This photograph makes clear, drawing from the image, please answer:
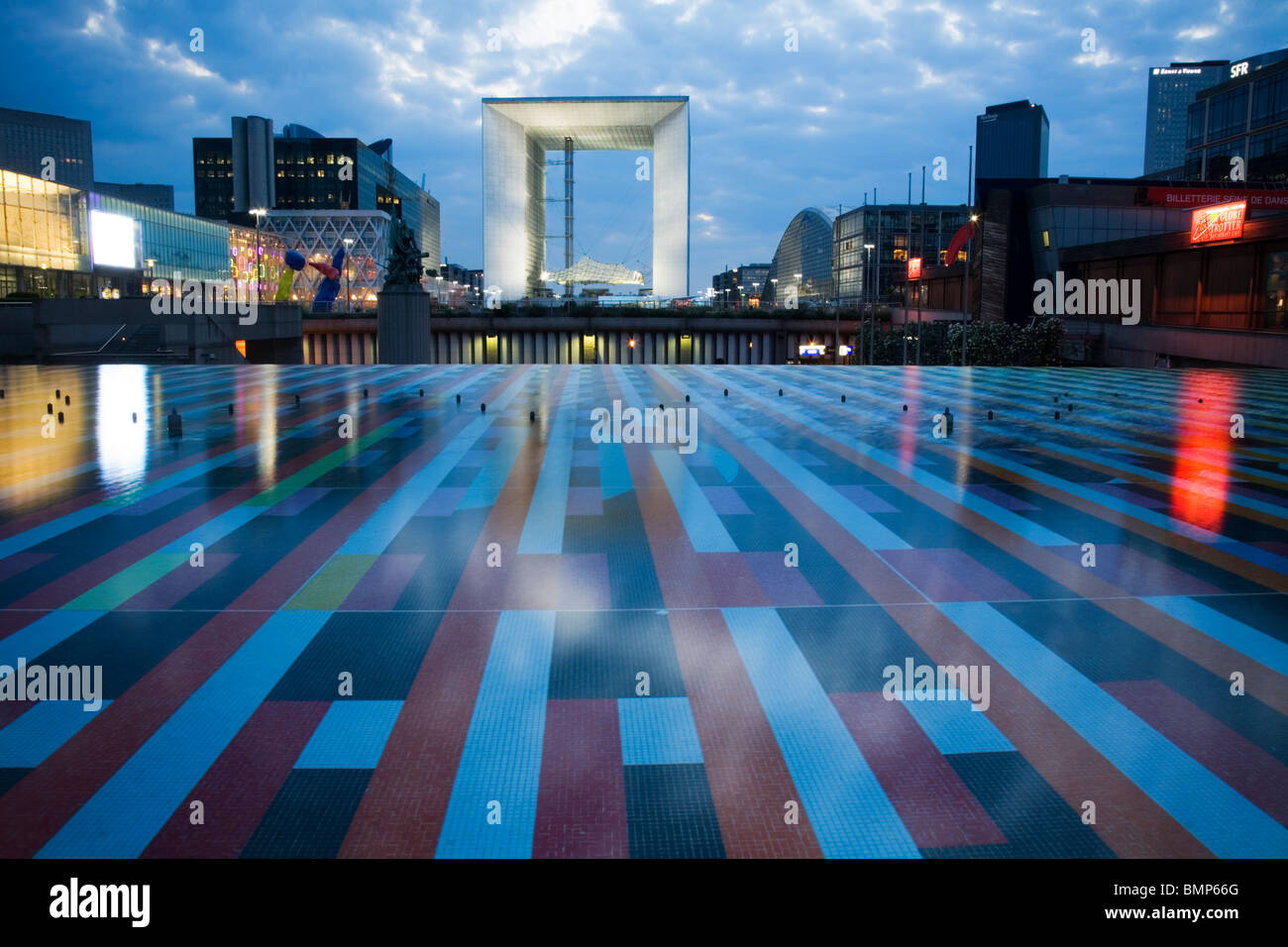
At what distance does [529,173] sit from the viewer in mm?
112750

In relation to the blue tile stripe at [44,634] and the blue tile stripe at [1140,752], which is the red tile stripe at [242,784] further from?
the blue tile stripe at [1140,752]

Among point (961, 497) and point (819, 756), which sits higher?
point (961, 497)

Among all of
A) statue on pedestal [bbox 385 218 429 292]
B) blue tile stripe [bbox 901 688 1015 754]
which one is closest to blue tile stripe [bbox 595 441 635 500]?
blue tile stripe [bbox 901 688 1015 754]

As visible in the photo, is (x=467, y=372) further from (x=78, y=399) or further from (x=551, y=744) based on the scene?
(x=551, y=744)

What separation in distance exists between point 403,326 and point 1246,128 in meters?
86.4

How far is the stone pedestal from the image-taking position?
49.3m

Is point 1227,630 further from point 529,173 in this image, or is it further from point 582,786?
point 529,173

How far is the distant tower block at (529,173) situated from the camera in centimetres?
10606

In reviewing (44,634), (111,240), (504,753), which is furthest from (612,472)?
(111,240)

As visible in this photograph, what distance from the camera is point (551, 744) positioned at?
6.74 metres

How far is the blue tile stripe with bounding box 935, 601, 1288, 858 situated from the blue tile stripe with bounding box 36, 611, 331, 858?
6.50 metres

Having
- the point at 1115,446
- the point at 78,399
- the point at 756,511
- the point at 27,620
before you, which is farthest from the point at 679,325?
the point at 27,620

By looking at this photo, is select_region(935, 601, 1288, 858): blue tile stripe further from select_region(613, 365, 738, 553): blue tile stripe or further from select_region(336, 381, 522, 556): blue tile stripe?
select_region(336, 381, 522, 556): blue tile stripe

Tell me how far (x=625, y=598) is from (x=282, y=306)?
2276 inches
